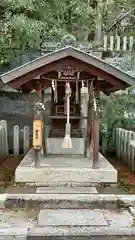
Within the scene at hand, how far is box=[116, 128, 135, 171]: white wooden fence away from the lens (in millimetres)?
10997

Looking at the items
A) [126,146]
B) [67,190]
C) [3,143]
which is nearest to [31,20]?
[3,143]

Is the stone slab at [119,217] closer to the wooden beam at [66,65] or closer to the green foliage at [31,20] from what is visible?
the wooden beam at [66,65]

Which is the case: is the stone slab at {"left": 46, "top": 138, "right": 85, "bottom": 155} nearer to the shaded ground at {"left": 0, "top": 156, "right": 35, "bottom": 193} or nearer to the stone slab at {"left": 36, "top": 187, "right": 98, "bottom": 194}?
the shaded ground at {"left": 0, "top": 156, "right": 35, "bottom": 193}

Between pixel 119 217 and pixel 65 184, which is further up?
pixel 65 184

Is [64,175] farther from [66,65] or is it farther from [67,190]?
[66,65]

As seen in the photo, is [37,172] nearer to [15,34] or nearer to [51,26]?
[15,34]

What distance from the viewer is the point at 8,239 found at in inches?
227

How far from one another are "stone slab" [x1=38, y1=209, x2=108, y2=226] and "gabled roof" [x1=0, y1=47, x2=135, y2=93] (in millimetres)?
3173

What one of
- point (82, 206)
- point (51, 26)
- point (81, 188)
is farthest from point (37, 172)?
point (51, 26)

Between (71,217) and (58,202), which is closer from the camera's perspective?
(71,217)

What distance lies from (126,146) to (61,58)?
4830 millimetres

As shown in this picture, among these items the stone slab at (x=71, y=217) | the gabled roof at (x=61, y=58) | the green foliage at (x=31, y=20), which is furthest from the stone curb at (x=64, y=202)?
the green foliage at (x=31, y=20)

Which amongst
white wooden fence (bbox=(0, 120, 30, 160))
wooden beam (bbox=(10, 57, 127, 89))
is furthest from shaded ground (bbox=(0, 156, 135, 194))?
wooden beam (bbox=(10, 57, 127, 89))

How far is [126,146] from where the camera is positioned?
11953mm
